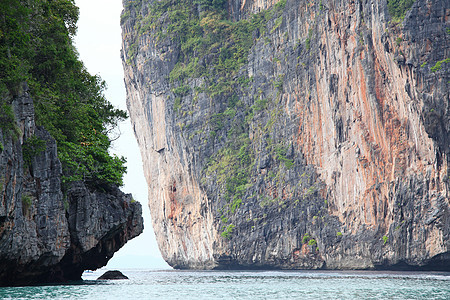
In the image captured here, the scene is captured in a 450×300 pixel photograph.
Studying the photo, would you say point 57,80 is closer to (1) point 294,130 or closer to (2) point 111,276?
(2) point 111,276

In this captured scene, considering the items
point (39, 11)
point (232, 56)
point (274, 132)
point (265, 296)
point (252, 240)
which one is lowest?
point (265, 296)

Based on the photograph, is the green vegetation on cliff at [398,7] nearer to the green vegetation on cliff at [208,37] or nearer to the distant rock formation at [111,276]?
the green vegetation on cliff at [208,37]

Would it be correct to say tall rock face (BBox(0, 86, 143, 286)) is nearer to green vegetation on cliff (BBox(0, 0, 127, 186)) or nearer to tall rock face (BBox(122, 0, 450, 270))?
green vegetation on cliff (BBox(0, 0, 127, 186))

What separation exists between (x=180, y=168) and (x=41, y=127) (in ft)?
188

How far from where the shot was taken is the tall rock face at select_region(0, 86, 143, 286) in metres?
23.3

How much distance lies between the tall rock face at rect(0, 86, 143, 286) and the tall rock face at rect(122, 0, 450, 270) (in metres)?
26.2

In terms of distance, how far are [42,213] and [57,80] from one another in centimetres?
741

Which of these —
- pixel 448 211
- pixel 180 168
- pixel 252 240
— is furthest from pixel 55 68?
pixel 180 168

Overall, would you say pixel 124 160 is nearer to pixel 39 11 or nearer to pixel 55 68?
pixel 55 68

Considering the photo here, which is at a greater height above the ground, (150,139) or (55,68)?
(150,139)

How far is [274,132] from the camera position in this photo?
74.6m

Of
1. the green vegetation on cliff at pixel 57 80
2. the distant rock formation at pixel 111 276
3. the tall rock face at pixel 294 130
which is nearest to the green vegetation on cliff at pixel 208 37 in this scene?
the tall rock face at pixel 294 130

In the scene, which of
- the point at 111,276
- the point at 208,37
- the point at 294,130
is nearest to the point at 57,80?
Answer: the point at 111,276

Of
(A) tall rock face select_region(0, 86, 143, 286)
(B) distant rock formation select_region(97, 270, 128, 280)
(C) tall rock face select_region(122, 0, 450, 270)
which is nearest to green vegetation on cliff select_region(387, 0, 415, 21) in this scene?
(C) tall rock face select_region(122, 0, 450, 270)
